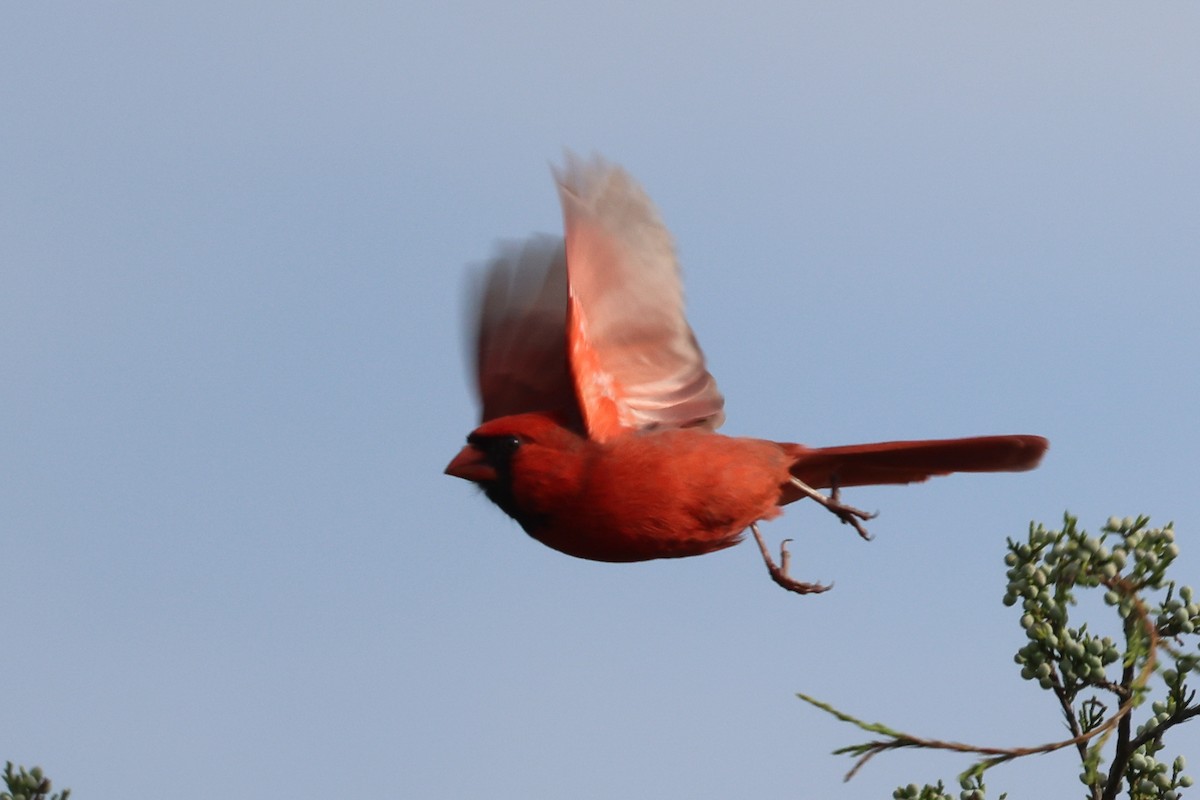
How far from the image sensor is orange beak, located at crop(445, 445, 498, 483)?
4.46 m

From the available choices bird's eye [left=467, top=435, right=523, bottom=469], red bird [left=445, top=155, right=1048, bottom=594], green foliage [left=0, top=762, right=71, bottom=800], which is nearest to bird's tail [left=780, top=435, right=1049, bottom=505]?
red bird [left=445, top=155, right=1048, bottom=594]

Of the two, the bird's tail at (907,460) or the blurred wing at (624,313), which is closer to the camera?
the blurred wing at (624,313)

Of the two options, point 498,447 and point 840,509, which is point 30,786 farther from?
point 840,509

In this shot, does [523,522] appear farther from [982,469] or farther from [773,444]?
[982,469]

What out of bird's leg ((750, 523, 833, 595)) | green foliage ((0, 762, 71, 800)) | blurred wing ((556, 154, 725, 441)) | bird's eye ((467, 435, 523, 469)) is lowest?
green foliage ((0, 762, 71, 800))

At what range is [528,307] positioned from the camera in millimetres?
5367

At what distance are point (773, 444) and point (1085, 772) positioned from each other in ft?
6.67

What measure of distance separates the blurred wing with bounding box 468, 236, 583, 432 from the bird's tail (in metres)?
0.98

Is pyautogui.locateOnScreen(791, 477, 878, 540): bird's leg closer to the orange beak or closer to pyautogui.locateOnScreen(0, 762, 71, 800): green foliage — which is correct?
the orange beak

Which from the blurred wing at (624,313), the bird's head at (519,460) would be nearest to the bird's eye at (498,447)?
the bird's head at (519,460)

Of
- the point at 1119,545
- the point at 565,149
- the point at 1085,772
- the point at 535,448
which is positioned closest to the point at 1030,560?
the point at 1119,545

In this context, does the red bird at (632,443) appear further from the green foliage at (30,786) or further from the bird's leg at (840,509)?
the green foliage at (30,786)

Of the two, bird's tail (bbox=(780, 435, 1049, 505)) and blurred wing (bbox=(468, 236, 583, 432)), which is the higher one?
blurred wing (bbox=(468, 236, 583, 432))

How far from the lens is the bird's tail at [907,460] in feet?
15.7
